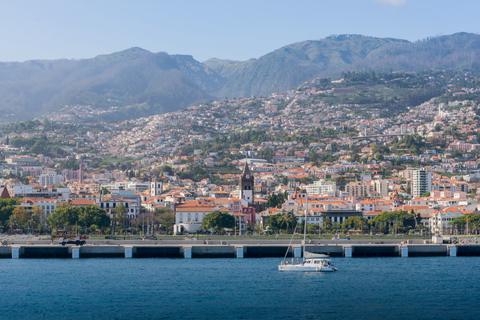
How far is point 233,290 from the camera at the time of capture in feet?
190

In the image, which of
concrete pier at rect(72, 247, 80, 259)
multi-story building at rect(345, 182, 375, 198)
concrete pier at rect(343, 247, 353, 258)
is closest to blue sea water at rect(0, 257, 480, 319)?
concrete pier at rect(72, 247, 80, 259)

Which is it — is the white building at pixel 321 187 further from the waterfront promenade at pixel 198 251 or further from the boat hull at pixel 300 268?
the boat hull at pixel 300 268

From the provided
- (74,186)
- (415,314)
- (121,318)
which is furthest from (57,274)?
(74,186)

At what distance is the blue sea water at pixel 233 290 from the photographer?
163 ft

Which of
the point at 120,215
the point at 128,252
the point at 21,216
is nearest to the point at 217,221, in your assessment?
the point at 120,215

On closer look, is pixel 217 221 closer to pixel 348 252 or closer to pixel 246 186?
pixel 246 186

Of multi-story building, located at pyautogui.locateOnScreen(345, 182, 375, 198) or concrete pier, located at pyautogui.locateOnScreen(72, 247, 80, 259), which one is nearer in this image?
concrete pier, located at pyautogui.locateOnScreen(72, 247, 80, 259)

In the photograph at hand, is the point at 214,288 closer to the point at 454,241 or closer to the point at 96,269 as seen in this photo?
the point at 96,269

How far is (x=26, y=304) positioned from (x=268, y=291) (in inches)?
605

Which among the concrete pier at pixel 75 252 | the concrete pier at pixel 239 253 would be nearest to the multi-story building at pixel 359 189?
the concrete pier at pixel 239 253

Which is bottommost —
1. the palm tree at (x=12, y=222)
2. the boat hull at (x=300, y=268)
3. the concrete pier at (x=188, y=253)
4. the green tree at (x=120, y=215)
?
the boat hull at (x=300, y=268)

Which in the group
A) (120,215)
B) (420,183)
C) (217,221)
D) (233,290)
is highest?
(420,183)

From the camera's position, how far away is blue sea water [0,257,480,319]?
49.7 metres

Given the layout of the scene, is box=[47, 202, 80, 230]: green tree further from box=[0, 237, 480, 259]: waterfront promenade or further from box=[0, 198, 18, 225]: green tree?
box=[0, 237, 480, 259]: waterfront promenade
